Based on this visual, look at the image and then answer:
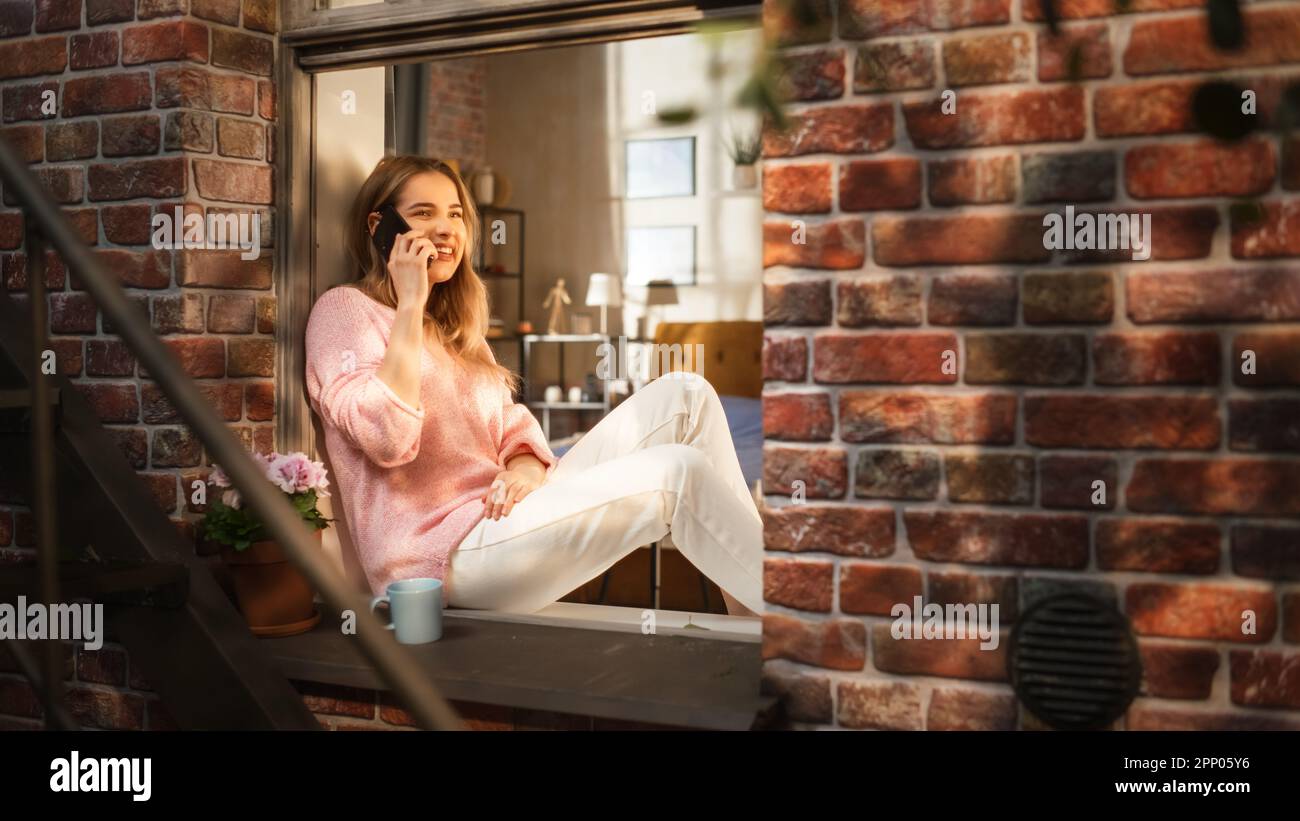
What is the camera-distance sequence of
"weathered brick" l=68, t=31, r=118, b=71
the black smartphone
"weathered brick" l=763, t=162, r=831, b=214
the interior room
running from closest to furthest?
"weathered brick" l=763, t=162, r=831, b=214 → "weathered brick" l=68, t=31, r=118, b=71 → the black smartphone → the interior room

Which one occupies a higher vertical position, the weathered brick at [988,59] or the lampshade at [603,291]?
the lampshade at [603,291]

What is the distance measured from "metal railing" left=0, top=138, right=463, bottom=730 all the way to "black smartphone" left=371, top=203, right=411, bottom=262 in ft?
2.88

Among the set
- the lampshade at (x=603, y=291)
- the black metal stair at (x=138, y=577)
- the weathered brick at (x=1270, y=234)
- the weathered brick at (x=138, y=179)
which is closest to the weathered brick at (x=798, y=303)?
the weathered brick at (x=1270, y=234)

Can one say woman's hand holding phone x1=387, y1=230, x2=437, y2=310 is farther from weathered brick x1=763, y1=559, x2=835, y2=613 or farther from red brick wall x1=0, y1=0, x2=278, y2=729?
weathered brick x1=763, y1=559, x2=835, y2=613

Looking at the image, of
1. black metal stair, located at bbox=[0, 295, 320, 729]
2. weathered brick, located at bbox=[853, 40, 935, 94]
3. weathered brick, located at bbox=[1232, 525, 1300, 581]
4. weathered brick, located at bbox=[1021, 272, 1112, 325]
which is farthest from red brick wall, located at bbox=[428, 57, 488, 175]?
weathered brick, located at bbox=[1232, 525, 1300, 581]

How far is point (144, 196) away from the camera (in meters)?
2.00

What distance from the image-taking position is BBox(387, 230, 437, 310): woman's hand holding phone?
7.20 feet

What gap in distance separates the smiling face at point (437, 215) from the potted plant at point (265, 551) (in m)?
0.60

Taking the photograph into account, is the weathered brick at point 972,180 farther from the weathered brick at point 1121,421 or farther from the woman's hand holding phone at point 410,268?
the woman's hand holding phone at point 410,268

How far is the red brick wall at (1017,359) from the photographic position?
1332mm

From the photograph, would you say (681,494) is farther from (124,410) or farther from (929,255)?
(124,410)

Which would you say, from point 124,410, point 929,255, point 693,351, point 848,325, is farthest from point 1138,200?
point 693,351

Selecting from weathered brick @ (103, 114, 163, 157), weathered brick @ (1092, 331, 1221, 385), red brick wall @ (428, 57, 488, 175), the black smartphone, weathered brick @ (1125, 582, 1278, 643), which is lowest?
weathered brick @ (1125, 582, 1278, 643)
